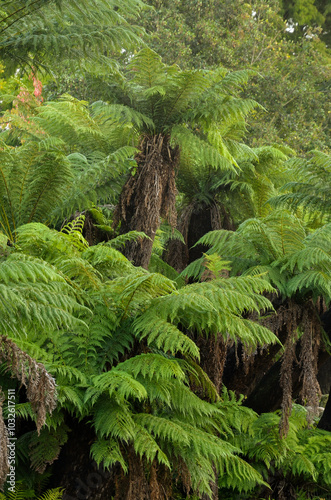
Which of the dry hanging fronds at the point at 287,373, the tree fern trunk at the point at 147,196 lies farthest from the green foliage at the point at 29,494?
the tree fern trunk at the point at 147,196

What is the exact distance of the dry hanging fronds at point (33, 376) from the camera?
226cm

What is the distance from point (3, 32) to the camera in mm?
4055

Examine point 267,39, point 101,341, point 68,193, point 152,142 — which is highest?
point 267,39

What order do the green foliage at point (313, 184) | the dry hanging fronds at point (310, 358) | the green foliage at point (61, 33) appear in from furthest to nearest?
the green foliage at point (313, 184)
the dry hanging fronds at point (310, 358)
the green foliage at point (61, 33)

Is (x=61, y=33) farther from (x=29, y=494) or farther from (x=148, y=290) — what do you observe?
(x=29, y=494)

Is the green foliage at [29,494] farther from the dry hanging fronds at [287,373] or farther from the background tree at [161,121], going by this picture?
the background tree at [161,121]

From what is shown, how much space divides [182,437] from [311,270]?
1640 millimetres

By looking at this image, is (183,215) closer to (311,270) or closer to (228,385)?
(228,385)

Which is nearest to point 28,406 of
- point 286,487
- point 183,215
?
point 286,487

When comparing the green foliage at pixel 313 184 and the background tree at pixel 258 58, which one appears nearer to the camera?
the green foliage at pixel 313 184

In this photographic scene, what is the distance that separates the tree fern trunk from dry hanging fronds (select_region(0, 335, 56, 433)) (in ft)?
8.09

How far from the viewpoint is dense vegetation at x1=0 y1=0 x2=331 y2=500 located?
3.04 metres

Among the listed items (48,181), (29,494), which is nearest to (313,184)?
(48,181)

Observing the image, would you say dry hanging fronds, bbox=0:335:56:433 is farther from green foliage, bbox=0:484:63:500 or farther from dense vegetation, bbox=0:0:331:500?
green foliage, bbox=0:484:63:500
